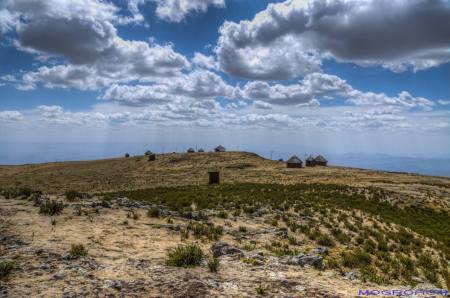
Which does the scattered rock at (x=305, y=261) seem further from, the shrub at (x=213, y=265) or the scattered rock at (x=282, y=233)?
the scattered rock at (x=282, y=233)

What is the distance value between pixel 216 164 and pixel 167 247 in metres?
63.8

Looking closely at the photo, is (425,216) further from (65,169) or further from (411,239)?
(65,169)

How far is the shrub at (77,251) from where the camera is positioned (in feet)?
35.4

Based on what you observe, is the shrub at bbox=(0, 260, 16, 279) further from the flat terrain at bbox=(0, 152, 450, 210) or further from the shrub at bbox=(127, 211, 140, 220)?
the flat terrain at bbox=(0, 152, 450, 210)

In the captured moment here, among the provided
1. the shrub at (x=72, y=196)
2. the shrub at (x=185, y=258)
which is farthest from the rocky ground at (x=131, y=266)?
the shrub at (x=72, y=196)

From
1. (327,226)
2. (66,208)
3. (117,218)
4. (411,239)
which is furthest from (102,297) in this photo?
(411,239)

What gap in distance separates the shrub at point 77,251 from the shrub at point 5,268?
1760 millimetres

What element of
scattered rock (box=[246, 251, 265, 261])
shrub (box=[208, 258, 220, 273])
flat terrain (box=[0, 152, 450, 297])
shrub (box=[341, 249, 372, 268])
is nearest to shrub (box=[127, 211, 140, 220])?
flat terrain (box=[0, 152, 450, 297])

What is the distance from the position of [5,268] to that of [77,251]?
213cm

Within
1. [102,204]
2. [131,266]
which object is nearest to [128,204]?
[102,204]

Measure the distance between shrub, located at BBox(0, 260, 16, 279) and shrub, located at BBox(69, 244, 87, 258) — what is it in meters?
1.76

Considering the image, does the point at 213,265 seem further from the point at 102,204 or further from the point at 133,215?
the point at 102,204

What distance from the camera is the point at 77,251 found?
428 inches

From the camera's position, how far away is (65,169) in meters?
82.5
